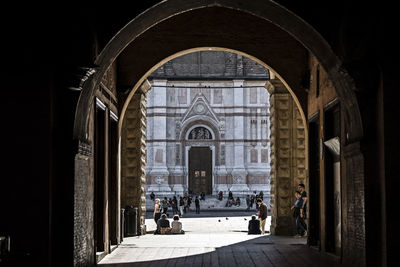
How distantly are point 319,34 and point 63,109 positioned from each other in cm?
314

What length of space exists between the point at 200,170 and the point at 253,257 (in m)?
32.4

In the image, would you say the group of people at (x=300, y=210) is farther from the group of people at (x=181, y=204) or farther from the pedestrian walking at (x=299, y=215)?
the group of people at (x=181, y=204)

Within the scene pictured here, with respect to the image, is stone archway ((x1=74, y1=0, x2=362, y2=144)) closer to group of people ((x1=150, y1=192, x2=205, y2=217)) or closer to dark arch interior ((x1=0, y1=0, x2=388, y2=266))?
dark arch interior ((x1=0, y1=0, x2=388, y2=266))

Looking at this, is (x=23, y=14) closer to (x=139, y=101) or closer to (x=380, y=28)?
(x=380, y=28)

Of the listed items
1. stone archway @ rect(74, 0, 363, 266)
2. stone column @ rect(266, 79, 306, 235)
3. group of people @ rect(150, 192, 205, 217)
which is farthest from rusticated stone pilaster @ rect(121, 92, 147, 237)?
group of people @ rect(150, 192, 205, 217)

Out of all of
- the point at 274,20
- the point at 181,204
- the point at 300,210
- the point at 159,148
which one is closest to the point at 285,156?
the point at 300,210

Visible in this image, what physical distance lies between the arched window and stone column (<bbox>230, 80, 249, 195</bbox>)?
1808mm

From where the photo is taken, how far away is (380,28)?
7129 mm

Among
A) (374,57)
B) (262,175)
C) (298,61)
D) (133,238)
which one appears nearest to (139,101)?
(133,238)

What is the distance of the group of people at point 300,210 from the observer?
47.6ft

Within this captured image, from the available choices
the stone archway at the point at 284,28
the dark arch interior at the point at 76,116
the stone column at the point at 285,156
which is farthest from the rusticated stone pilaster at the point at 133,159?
the dark arch interior at the point at 76,116

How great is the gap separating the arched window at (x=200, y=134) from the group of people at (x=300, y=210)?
2767 centimetres

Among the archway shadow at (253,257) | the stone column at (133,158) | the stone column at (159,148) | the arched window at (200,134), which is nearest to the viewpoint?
the archway shadow at (253,257)

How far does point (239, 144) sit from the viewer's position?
4319cm
